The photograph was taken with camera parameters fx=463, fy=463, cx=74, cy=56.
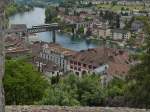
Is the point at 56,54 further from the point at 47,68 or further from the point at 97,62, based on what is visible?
the point at 47,68

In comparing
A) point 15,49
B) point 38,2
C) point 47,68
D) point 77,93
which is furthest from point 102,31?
point 77,93

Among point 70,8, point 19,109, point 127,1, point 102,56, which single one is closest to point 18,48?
point 102,56

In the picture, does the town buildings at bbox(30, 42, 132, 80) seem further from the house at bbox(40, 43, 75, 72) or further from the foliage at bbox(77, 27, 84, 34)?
the foliage at bbox(77, 27, 84, 34)

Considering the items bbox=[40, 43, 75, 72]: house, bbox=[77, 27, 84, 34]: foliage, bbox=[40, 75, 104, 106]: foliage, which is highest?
bbox=[40, 75, 104, 106]: foliage

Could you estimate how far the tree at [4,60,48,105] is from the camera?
804 cm

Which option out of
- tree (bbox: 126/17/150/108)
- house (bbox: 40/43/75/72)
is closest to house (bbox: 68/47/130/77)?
house (bbox: 40/43/75/72)

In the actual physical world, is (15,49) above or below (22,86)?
below

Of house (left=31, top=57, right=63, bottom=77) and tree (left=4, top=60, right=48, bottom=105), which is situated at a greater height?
tree (left=4, top=60, right=48, bottom=105)

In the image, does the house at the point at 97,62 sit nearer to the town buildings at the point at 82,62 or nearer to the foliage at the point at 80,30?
the town buildings at the point at 82,62

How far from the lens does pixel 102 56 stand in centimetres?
2481

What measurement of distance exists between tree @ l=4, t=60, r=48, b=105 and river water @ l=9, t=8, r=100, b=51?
25.9 metres

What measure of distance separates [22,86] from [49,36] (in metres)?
35.3

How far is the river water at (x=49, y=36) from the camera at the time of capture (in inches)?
1469

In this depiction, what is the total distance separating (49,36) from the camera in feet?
143
